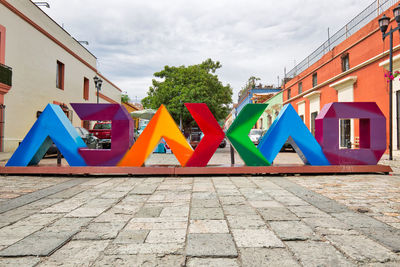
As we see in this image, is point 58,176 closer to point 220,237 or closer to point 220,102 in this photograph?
point 220,237

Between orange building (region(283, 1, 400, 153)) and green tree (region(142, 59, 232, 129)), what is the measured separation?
8.78 metres

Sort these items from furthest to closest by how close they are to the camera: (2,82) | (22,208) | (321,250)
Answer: (2,82)
(22,208)
(321,250)

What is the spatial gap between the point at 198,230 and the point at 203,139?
3708 mm

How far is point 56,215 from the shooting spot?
2961mm

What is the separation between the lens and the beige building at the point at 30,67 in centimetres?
1166

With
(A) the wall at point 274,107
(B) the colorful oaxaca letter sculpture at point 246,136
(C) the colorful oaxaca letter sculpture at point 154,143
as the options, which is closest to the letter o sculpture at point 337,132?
(B) the colorful oaxaca letter sculpture at point 246,136

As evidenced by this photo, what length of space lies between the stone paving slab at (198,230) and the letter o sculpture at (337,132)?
7.32ft

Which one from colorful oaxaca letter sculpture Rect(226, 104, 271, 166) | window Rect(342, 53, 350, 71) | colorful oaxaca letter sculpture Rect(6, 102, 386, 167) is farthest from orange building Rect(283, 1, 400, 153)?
colorful oaxaca letter sculpture Rect(226, 104, 271, 166)

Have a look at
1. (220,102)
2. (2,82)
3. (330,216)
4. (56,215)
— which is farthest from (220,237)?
(220,102)

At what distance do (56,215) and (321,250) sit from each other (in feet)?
9.22

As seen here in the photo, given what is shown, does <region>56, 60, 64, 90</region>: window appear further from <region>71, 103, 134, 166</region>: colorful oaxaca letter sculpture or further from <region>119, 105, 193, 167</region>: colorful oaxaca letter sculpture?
<region>119, 105, 193, 167</region>: colorful oaxaca letter sculpture

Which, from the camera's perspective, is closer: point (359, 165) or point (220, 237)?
point (220, 237)

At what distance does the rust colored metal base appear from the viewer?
234 inches

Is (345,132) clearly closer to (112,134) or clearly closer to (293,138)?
(293,138)
